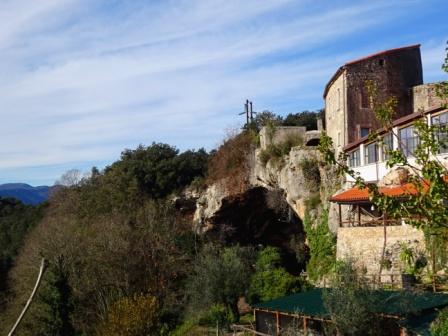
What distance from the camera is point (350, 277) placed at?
17234 millimetres

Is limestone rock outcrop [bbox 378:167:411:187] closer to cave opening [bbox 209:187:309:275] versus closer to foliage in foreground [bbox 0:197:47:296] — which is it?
cave opening [bbox 209:187:309:275]

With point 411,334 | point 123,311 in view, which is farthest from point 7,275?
point 411,334

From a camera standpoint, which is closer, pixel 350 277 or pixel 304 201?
pixel 350 277

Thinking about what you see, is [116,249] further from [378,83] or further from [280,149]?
[378,83]

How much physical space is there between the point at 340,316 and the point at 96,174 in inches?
1682

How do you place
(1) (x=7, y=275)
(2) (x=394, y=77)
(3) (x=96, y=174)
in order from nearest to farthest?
(2) (x=394, y=77)
(1) (x=7, y=275)
(3) (x=96, y=174)

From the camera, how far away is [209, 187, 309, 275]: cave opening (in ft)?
127

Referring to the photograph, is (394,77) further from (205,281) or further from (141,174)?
(141,174)

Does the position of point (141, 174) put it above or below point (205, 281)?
above

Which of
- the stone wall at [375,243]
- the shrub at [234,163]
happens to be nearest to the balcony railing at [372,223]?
the stone wall at [375,243]

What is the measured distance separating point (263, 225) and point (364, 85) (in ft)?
53.5

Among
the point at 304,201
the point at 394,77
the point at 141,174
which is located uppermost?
the point at 394,77

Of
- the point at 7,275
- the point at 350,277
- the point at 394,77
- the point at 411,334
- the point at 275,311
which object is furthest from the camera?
the point at 7,275

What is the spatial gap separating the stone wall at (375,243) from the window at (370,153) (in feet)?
14.2
